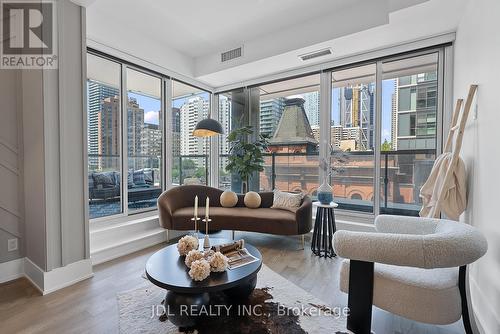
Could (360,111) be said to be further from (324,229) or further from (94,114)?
(94,114)

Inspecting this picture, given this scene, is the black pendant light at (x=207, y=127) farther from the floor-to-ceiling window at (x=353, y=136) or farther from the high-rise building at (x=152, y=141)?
the floor-to-ceiling window at (x=353, y=136)

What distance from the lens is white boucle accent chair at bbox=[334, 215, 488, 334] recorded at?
1.32 meters

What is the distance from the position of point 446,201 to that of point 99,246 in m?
3.79

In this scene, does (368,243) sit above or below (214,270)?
above

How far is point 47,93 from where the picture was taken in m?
2.31

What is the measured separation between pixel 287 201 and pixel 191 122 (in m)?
2.49

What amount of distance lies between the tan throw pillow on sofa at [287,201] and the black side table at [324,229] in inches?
18.1

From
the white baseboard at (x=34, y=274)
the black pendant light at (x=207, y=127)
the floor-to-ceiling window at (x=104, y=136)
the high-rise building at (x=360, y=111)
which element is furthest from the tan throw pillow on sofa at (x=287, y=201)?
the white baseboard at (x=34, y=274)

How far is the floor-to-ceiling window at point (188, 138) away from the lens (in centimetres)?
460

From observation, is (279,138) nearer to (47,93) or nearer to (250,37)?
(250,37)

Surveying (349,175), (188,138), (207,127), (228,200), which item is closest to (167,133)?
(188,138)

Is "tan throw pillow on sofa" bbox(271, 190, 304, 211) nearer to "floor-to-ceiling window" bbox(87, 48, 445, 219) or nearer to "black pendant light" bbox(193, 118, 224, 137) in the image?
"floor-to-ceiling window" bbox(87, 48, 445, 219)

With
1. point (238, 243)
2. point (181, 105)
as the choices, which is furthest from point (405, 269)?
point (181, 105)

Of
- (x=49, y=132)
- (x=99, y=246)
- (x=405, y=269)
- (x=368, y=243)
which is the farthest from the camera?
(x=99, y=246)
